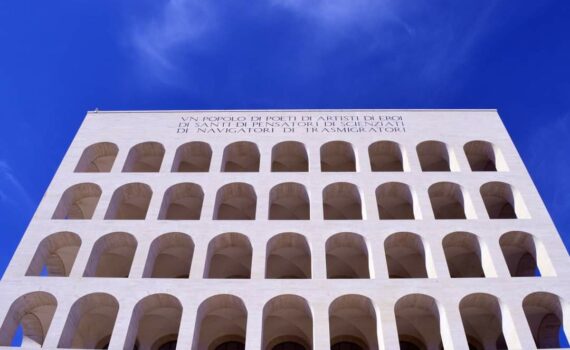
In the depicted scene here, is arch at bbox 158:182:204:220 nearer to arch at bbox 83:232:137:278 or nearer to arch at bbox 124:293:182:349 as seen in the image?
arch at bbox 83:232:137:278

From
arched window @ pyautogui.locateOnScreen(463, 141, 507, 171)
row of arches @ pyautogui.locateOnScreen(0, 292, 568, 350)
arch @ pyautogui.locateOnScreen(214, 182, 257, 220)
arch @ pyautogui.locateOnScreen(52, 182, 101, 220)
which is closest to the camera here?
row of arches @ pyautogui.locateOnScreen(0, 292, 568, 350)

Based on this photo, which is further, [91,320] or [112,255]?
[112,255]

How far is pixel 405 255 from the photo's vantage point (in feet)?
100

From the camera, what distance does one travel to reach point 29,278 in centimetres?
2644

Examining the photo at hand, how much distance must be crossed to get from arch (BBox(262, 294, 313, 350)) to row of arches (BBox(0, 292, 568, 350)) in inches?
1.8

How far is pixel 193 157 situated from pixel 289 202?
252 inches

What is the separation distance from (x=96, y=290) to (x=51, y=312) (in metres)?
4.48

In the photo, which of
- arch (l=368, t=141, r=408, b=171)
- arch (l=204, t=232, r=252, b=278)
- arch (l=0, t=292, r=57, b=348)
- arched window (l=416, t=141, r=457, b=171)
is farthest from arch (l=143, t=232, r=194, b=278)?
arched window (l=416, t=141, r=457, b=171)

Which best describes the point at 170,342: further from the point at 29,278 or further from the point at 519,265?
the point at 519,265

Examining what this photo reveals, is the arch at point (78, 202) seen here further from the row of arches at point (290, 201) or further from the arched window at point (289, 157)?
the arched window at point (289, 157)

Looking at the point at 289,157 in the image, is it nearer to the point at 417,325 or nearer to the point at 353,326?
the point at 353,326

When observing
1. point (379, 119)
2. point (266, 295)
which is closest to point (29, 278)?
point (266, 295)

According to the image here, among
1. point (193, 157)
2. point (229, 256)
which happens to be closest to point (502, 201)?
point (229, 256)

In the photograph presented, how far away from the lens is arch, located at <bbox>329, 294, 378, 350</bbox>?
26.6 metres
